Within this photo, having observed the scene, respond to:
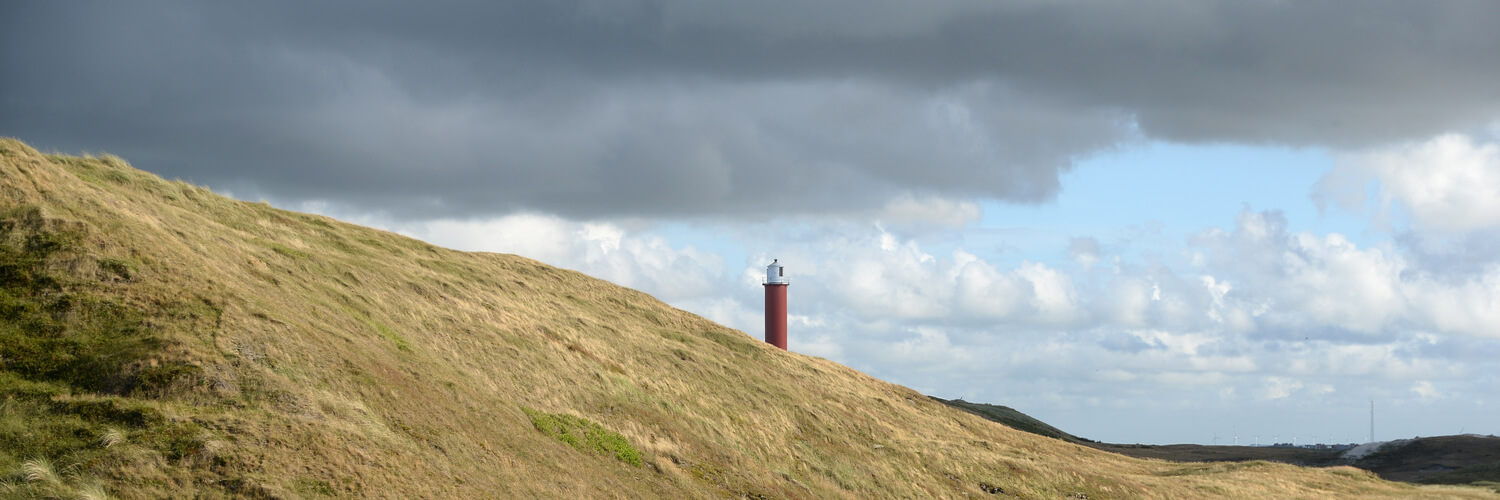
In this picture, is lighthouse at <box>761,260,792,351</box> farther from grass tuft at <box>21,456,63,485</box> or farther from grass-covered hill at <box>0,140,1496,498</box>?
grass tuft at <box>21,456,63,485</box>

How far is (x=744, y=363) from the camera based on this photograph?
185ft

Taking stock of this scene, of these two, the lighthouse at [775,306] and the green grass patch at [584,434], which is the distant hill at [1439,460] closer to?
the lighthouse at [775,306]

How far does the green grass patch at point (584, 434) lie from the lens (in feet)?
108

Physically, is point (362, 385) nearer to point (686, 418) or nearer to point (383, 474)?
point (383, 474)

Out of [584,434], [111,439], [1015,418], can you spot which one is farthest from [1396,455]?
[111,439]

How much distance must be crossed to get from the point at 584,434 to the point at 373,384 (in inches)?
345

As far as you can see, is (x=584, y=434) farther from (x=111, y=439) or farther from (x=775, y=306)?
(x=775, y=306)

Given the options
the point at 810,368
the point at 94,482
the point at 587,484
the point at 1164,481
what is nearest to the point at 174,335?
the point at 94,482

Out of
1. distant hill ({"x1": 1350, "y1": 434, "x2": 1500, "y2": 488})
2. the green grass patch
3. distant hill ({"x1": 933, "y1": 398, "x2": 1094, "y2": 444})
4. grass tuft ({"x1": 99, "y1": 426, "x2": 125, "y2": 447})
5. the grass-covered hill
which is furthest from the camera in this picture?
distant hill ({"x1": 933, "y1": 398, "x2": 1094, "y2": 444})

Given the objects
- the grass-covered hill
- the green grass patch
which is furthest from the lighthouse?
the green grass patch

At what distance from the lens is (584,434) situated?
34344 mm

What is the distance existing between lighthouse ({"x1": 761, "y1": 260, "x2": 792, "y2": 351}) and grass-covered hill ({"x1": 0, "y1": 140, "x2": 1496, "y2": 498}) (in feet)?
41.3

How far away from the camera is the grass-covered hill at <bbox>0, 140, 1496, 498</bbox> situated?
21.5 meters

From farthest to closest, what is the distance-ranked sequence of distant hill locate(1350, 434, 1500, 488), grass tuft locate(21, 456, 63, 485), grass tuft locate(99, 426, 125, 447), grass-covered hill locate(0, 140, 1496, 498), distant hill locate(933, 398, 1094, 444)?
distant hill locate(933, 398, 1094, 444) < distant hill locate(1350, 434, 1500, 488) < grass-covered hill locate(0, 140, 1496, 498) < grass tuft locate(99, 426, 125, 447) < grass tuft locate(21, 456, 63, 485)
